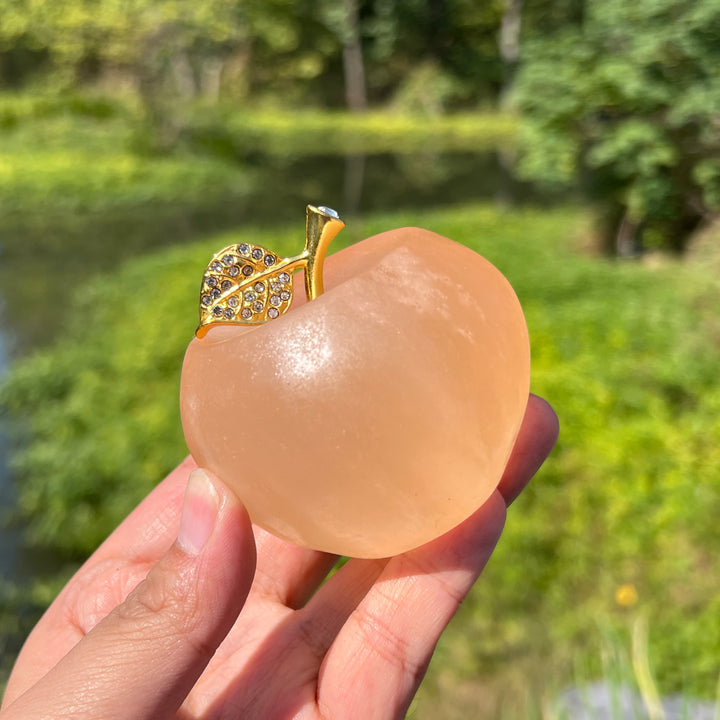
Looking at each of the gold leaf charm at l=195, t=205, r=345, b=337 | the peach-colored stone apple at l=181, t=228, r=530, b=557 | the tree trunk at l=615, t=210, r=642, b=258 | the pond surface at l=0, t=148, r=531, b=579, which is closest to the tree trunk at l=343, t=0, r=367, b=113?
the pond surface at l=0, t=148, r=531, b=579

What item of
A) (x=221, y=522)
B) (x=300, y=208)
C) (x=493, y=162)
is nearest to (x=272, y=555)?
(x=221, y=522)

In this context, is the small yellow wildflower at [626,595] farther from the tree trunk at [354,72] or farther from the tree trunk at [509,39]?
the tree trunk at [354,72]

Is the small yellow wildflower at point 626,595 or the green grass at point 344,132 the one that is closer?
the small yellow wildflower at point 626,595

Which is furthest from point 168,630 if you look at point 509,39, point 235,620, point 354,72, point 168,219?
point 354,72

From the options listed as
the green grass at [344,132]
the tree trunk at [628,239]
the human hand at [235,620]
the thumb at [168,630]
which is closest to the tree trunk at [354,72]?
the green grass at [344,132]

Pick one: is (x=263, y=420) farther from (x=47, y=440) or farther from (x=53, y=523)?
(x=47, y=440)

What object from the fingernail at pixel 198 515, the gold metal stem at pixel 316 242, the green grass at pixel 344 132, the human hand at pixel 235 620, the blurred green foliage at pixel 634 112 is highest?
the gold metal stem at pixel 316 242
